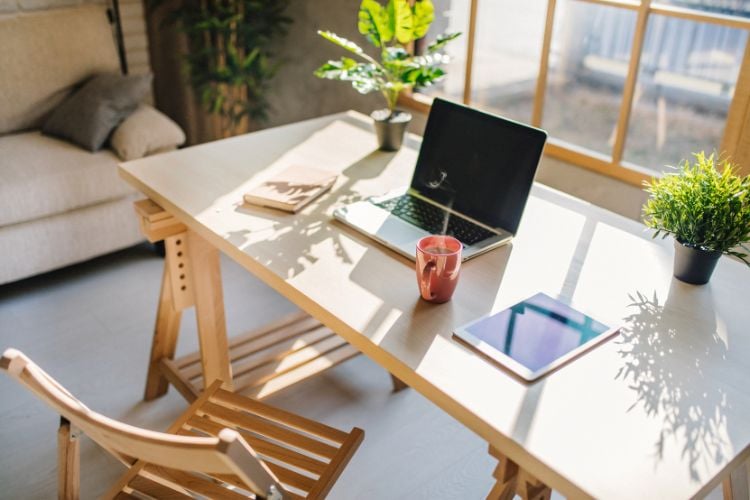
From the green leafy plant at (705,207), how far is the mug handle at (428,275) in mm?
473

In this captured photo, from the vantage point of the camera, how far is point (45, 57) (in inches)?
115

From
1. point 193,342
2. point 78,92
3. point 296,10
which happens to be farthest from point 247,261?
point 296,10

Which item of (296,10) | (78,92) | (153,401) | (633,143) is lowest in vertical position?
(633,143)

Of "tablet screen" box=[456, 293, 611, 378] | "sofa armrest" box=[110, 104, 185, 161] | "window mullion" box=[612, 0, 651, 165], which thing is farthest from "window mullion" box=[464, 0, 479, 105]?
"tablet screen" box=[456, 293, 611, 378]

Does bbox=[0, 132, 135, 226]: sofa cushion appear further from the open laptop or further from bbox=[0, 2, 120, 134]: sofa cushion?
the open laptop

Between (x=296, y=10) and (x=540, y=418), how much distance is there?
8.49 feet

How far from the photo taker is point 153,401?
2.18 meters

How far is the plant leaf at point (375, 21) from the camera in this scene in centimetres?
192

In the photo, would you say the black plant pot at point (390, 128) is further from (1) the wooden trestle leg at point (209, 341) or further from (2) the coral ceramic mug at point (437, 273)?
(2) the coral ceramic mug at point (437, 273)

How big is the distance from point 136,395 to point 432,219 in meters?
1.16

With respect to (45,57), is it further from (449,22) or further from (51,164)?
(449,22)

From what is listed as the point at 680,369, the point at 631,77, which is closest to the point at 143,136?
the point at 631,77

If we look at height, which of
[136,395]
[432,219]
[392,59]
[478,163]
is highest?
[392,59]

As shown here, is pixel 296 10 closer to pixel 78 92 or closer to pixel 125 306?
pixel 78 92
